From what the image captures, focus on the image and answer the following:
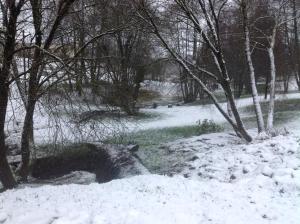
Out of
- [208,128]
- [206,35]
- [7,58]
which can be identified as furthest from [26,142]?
[208,128]

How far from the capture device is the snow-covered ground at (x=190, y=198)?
22.4 ft

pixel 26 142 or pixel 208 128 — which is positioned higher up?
pixel 26 142

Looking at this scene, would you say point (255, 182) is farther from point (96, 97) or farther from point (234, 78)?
point (234, 78)

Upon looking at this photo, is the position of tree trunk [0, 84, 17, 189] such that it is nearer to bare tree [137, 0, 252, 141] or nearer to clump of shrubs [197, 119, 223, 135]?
bare tree [137, 0, 252, 141]

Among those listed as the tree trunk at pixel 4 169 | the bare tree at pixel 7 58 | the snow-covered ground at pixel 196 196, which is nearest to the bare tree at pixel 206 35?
the snow-covered ground at pixel 196 196

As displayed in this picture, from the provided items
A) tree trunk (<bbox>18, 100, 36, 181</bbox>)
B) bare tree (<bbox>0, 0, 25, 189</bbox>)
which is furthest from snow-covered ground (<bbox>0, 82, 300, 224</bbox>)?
tree trunk (<bbox>18, 100, 36, 181</bbox>)

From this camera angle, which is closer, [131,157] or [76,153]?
[131,157]

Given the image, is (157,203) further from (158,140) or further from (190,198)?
(158,140)

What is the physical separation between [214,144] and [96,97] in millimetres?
4945

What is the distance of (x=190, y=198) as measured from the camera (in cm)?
784

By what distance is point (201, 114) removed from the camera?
24031 mm

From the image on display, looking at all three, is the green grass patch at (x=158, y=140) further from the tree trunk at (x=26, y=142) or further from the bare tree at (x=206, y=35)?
the tree trunk at (x=26, y=142)

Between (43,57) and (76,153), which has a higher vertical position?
(43,57)

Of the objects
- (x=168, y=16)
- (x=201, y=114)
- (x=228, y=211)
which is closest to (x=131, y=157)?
(x=168, y=16)
